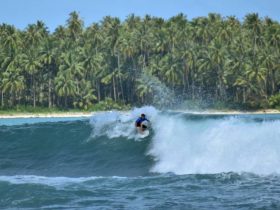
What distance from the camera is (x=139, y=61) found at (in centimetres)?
10125

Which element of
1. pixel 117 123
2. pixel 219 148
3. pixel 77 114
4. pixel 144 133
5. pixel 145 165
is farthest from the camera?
pixel 77 114

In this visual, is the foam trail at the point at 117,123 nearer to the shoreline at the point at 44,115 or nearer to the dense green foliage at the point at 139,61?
the shoreline at the point at 44,115

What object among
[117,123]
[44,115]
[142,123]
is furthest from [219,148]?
[44,115]

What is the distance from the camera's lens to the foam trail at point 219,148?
1891 cm

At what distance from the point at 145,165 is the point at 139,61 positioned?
80.5m

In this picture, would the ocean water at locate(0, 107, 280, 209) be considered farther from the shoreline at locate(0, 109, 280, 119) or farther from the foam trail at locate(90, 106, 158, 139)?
the shoreline at locate(0, 109, 280, 119)

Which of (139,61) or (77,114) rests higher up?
(139,61)

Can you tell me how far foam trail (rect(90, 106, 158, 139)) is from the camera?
1053 inches

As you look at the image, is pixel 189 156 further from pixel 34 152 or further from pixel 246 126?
pixel 34 152

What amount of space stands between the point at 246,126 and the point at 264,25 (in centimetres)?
8360

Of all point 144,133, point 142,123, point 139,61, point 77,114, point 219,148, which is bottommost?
point 77,114

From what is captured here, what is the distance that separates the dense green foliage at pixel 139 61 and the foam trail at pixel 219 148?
2644 inches

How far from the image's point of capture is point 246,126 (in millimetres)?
21812

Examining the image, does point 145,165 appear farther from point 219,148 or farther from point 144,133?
point 144,133
